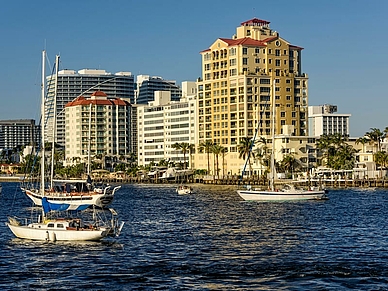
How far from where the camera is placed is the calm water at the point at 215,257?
5628cm

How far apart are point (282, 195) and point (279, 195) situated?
58cm

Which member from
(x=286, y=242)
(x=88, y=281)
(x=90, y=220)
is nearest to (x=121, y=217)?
(x=90, y=220)

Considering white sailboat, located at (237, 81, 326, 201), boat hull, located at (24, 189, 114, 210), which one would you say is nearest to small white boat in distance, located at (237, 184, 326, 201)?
white sailboat, located at (237, 81, 326, 201)

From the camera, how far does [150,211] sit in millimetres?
126875

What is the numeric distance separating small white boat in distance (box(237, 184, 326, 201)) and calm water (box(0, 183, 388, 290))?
3486 cm

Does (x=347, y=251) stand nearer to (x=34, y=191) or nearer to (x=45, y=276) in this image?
(x=45, y=276)

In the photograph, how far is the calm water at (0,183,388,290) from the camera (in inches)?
2216

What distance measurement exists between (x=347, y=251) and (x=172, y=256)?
53.7ft

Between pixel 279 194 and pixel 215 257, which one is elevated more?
pixel 279 194

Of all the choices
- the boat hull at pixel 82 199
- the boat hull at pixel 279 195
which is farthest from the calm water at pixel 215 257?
the boat hull at pixel 279 195

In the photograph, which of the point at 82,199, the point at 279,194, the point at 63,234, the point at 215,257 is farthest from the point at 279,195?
the point at 215,257

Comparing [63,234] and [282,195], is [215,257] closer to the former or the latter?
[63,234]

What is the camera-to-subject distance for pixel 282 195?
142m

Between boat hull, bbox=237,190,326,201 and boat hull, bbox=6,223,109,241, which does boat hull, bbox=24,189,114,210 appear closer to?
boat hull, bbox=237,190,326,201
